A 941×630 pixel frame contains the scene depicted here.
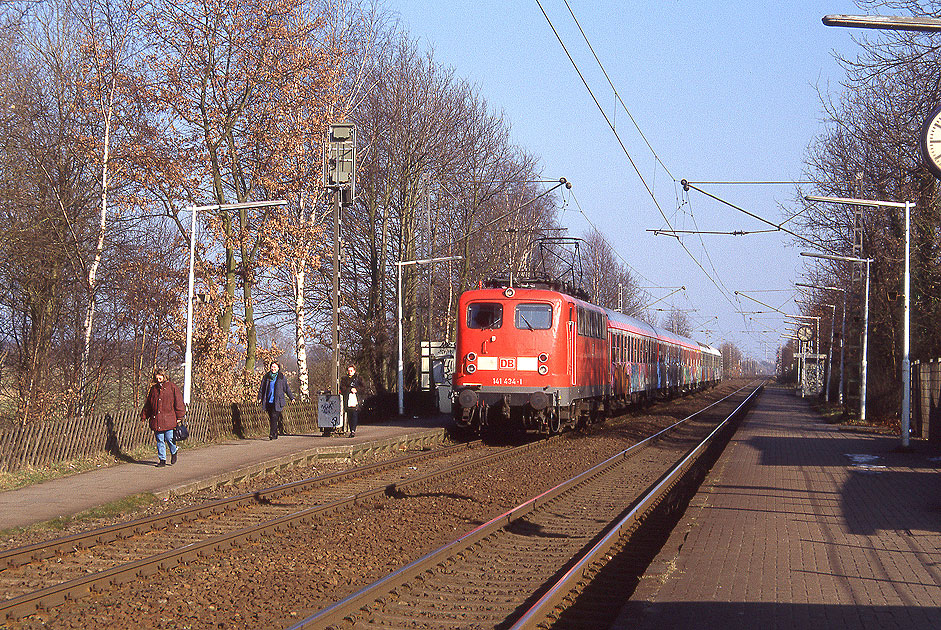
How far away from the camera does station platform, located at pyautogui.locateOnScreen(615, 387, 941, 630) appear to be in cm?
713

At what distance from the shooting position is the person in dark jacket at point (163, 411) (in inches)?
642

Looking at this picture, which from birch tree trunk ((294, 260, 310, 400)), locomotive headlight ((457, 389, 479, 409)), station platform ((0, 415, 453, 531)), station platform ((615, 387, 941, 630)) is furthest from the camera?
birch tree trunk ((294, 260, 310, 400))

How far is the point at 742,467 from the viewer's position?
60.3ft

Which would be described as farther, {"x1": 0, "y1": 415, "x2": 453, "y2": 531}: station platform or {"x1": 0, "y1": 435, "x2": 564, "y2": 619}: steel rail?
{"x1": 0, "y1": 415, "x2": 453, "y2": 531}: station platform

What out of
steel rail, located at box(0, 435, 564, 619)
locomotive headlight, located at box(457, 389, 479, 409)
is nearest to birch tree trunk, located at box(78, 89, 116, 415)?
locomotive headlight, located at box(457, 389, 479, 409)

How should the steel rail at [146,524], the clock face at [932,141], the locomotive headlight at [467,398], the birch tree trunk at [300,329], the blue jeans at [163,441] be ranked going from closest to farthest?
the steel rail at [146,524] → the clock face at [932,141] → the blue jeans at [163,441] → the locomotive headlight at [467,398] → the birch tree trunk at [300,329]

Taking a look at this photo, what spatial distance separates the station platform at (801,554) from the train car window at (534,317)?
514 centimetres

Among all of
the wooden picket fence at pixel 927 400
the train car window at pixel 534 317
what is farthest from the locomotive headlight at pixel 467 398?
the wooden picket fence at pixel 927 400

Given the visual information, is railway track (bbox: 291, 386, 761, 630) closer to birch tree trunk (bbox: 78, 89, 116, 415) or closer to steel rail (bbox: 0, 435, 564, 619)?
steel rail (bbox: 0, 435, 564, 619)

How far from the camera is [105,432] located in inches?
679

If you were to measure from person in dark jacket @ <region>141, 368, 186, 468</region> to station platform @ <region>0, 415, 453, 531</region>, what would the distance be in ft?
1.35

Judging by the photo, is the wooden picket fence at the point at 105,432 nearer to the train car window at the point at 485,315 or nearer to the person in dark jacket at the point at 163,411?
the person in dark jacket at the point at 163,411

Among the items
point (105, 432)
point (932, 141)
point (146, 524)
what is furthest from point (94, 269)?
point (932, 141)

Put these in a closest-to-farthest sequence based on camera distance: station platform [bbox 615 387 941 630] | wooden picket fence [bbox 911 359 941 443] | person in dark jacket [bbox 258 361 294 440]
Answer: station platform [bbox 615 387 941 630], person in dark jacket [bbox 258 361 294 440], wooden picket fence [bbox 911 359 941 443]
